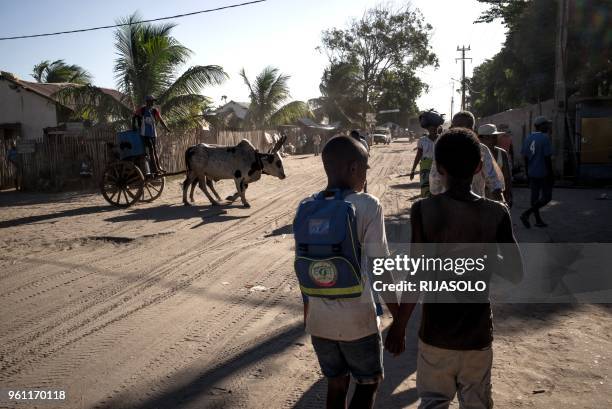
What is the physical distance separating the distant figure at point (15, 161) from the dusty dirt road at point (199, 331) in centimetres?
994

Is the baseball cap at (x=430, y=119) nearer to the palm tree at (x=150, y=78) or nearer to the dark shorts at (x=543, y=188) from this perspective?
the dark shorts at (x=543, y=188)

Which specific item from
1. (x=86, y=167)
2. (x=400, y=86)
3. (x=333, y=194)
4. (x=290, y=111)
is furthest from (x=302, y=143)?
(x=333, y=194)

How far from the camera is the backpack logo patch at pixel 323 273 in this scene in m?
2.58

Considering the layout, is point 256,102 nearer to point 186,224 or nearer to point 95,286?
point 186,224

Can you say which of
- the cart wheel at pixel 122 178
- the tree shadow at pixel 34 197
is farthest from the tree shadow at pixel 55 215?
the tree shadow at pixel 34 197

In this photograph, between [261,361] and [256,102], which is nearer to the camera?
[261,361]

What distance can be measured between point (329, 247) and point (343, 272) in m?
0.14

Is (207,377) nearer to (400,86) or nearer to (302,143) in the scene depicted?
(302,143)

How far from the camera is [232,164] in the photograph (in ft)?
43.0

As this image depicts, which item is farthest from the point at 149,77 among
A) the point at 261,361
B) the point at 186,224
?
the point at 261,361

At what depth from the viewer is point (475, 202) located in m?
2.61

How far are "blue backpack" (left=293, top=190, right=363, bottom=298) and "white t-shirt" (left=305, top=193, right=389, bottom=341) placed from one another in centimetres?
5

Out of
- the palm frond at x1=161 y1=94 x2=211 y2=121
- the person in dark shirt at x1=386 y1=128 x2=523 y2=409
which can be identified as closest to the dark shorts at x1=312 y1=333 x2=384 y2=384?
the person in dark shirt at x1=386 y1=128 x2=523 y2=409

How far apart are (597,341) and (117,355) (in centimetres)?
404
